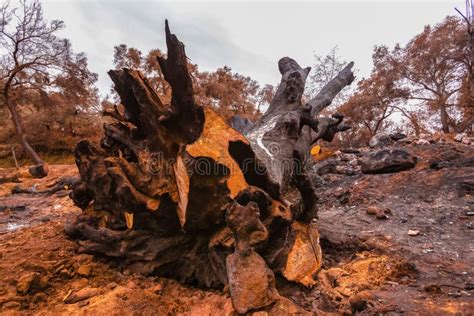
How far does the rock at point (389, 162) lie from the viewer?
541cm

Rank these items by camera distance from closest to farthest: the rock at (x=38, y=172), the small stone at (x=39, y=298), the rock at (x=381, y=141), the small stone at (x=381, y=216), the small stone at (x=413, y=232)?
the small stone at (x=39, y=298) < the small stone at (x=413, y=232) < the small stone at (x=381, y=216) < the rock at (x=38, y=172) < the rock at (x=381, y=141)

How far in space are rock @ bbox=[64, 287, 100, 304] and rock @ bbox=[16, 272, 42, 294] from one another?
227 mm

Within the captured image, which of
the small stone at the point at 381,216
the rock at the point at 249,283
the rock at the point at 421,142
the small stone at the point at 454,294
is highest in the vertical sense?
the rock at the point at 421,142

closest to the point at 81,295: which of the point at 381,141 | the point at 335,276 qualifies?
the point at 335,276

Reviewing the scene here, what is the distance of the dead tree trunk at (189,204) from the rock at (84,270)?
167 millimetres

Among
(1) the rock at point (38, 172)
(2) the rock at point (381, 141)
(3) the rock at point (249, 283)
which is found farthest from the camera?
(2) the rock at point (381, 141)

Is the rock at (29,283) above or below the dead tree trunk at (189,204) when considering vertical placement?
below

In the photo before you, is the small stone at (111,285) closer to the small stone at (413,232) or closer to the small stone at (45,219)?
the small stone at (45,219)

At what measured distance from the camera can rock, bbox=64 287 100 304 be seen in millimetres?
1626

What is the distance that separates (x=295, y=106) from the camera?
3.59 meters

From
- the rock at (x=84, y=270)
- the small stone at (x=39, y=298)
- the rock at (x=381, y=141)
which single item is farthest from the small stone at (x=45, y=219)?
the rock at (x=381, y=141)

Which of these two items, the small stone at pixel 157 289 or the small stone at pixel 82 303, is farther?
the small stone at pixel 157 289

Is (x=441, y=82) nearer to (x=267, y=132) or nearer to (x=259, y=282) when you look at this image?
(x=267, y=132)

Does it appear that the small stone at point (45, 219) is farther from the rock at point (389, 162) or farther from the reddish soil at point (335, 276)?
the rock at point (389, 162)
